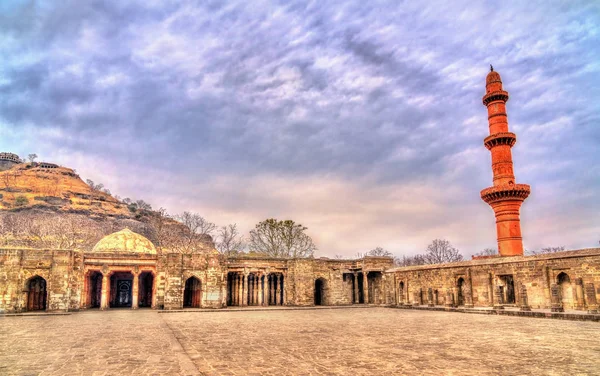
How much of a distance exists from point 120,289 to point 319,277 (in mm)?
18529

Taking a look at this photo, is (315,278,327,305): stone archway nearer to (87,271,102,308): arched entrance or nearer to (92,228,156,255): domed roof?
(92,228,156,255): domed roof

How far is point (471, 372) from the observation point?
25.7ft

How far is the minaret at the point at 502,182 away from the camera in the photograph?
32.8 metres

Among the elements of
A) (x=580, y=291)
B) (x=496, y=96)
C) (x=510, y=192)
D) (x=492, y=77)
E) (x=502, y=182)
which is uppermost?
(x=492, y=77)

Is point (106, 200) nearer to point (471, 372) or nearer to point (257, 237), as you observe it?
point (257, 237)

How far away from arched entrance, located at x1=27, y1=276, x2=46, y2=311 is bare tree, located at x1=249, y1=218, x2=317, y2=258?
99.0ft

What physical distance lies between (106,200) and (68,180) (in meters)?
12.3

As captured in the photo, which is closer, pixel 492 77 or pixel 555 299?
pixel 555 299

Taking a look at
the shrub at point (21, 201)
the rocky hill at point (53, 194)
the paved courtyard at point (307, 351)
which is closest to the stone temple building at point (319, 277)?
the paved courtyard at point (307, 351)

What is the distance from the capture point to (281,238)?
5581cm

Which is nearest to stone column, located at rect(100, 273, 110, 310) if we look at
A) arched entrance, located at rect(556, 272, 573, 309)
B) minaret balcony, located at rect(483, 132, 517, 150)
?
arched entrance, located at rect(556, 272, 573, 309)

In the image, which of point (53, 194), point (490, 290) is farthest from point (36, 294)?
point (53, 194)

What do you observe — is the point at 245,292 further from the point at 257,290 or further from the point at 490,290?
the point at 490,290

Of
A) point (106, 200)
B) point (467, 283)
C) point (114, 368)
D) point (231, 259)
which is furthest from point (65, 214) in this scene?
point (114, 368)
